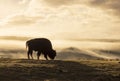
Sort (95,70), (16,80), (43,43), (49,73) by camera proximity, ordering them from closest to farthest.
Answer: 1. (16,80)
2. (49,73)
3. (95,70)
4. (43,43)

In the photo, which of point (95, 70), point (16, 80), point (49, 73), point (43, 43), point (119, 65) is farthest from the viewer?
point (43, 43)

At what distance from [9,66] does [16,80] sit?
697 cm

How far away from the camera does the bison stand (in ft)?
176

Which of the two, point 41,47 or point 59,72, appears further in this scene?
point 41,47

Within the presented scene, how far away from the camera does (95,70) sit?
37.8 metres

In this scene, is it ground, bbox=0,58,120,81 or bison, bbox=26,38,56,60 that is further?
bison, bbox=26,38,56,60

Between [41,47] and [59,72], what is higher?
[41,47]

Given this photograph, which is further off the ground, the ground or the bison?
the bison

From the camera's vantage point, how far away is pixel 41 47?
176 ft

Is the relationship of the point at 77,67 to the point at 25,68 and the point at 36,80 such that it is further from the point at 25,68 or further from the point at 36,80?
the point at 36,80

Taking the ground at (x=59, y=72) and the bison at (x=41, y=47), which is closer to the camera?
the ground at (x=59, y=72)

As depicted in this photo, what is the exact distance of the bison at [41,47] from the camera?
53.8 meters

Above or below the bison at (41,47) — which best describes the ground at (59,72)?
below

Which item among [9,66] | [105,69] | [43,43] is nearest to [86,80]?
[105,69]
